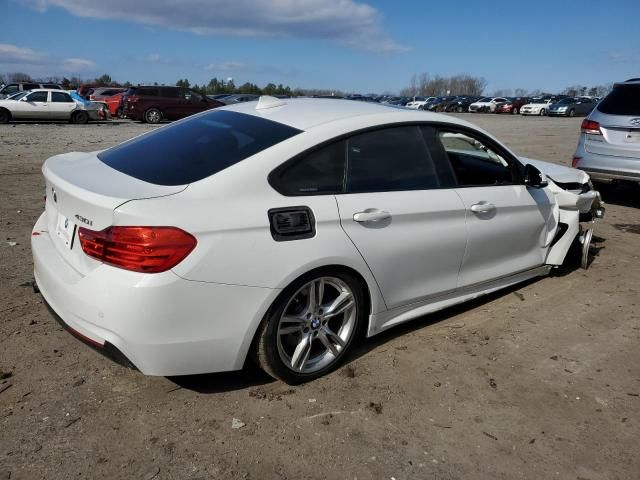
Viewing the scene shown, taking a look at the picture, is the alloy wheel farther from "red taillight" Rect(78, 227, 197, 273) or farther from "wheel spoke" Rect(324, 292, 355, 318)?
"red taillight" Rect(78, 227, 197, 273)

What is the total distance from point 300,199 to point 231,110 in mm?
1193

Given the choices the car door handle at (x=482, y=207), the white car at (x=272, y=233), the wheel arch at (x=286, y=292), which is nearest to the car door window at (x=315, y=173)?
the white car at (x=272, y=233)

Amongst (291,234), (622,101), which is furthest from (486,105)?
(291,234)

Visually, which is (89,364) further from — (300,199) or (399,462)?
(399,462)

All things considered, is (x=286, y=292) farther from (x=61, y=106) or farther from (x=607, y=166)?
(x=61, y=106)

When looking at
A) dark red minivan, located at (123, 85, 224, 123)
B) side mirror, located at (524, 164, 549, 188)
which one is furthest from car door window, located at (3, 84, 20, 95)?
side mirror, located at (524, 164, 549, 188)

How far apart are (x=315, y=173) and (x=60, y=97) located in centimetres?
2323

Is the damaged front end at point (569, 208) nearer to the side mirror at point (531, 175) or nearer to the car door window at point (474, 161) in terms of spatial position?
the side mirror at point (531, 175)

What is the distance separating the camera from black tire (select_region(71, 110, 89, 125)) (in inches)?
911

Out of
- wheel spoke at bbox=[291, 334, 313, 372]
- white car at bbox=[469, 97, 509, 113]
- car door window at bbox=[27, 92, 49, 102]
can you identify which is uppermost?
wheel spoke at bbox=[291, 334, 313, 372]

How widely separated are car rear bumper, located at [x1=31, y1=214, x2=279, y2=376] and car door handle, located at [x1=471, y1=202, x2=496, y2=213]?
172cm

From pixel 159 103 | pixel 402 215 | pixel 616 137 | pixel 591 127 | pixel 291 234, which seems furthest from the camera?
pixel 159 103

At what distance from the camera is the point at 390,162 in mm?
3463

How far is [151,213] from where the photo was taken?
2.58 m
